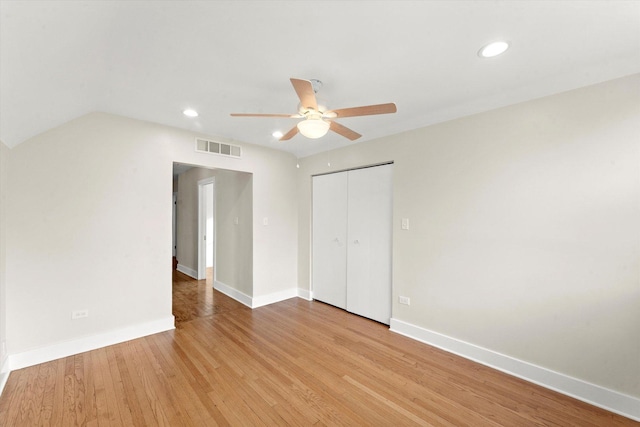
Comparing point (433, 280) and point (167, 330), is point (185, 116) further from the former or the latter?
point (433, 280)

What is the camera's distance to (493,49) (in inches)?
65.8

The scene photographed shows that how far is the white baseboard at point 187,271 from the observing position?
223 inches

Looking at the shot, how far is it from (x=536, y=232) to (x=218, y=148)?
12.1ft

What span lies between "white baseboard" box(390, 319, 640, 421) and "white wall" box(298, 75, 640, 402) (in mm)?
48

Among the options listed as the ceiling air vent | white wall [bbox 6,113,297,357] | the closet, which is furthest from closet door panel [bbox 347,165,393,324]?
white wall [bbox 6,113,297,357]

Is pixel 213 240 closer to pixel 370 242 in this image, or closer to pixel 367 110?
pixel 370 242

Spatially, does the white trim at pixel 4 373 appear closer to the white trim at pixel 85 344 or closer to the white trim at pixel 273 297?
the white trim at pixel 85 344

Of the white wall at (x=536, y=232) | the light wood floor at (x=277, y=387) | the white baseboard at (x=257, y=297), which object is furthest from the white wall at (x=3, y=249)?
the white wall at (x=536, y=232)

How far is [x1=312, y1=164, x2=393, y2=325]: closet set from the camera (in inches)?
130

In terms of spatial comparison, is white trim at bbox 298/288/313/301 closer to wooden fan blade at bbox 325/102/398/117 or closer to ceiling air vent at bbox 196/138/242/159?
ceiling air vent at bbox 196/138/242/159

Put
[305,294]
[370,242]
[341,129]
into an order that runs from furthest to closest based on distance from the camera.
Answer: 1. [305,294]
2. [370,242]
3. [341,129]

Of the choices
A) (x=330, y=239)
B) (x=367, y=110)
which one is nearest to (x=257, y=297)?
(x=330, y=239)

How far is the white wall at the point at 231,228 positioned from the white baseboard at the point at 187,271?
0.23 feet

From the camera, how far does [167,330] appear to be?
3.05 m
